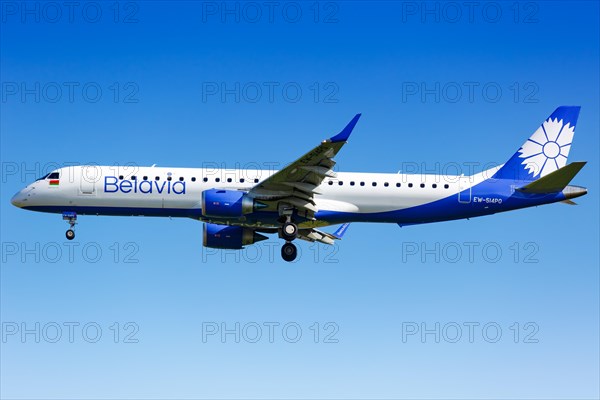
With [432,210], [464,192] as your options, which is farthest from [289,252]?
[464,192]

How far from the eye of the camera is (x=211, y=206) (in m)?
51.2

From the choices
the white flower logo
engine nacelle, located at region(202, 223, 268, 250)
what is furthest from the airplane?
engine nacelle, located at region(202, 223, 268, 250)

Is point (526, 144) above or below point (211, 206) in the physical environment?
above

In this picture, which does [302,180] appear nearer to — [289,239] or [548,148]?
[289,239]

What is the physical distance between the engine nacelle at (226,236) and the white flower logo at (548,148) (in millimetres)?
15317

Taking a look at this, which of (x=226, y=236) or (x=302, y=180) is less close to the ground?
(x=302, y=180)

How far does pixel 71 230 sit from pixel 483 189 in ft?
70.1

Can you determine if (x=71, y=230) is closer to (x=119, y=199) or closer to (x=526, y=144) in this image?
(x=119, y=199)

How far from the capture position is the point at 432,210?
54344 millimetres

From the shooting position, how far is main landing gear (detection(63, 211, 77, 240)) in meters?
54.6

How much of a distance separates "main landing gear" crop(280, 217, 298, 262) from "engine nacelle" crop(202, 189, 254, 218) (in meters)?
2.27

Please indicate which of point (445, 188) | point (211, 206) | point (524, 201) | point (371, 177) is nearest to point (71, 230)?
point (211, 206)

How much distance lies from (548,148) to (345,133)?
15122 millimetres

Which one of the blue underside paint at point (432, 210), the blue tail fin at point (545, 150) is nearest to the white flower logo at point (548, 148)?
the blue tail fin at point (545, 150)
